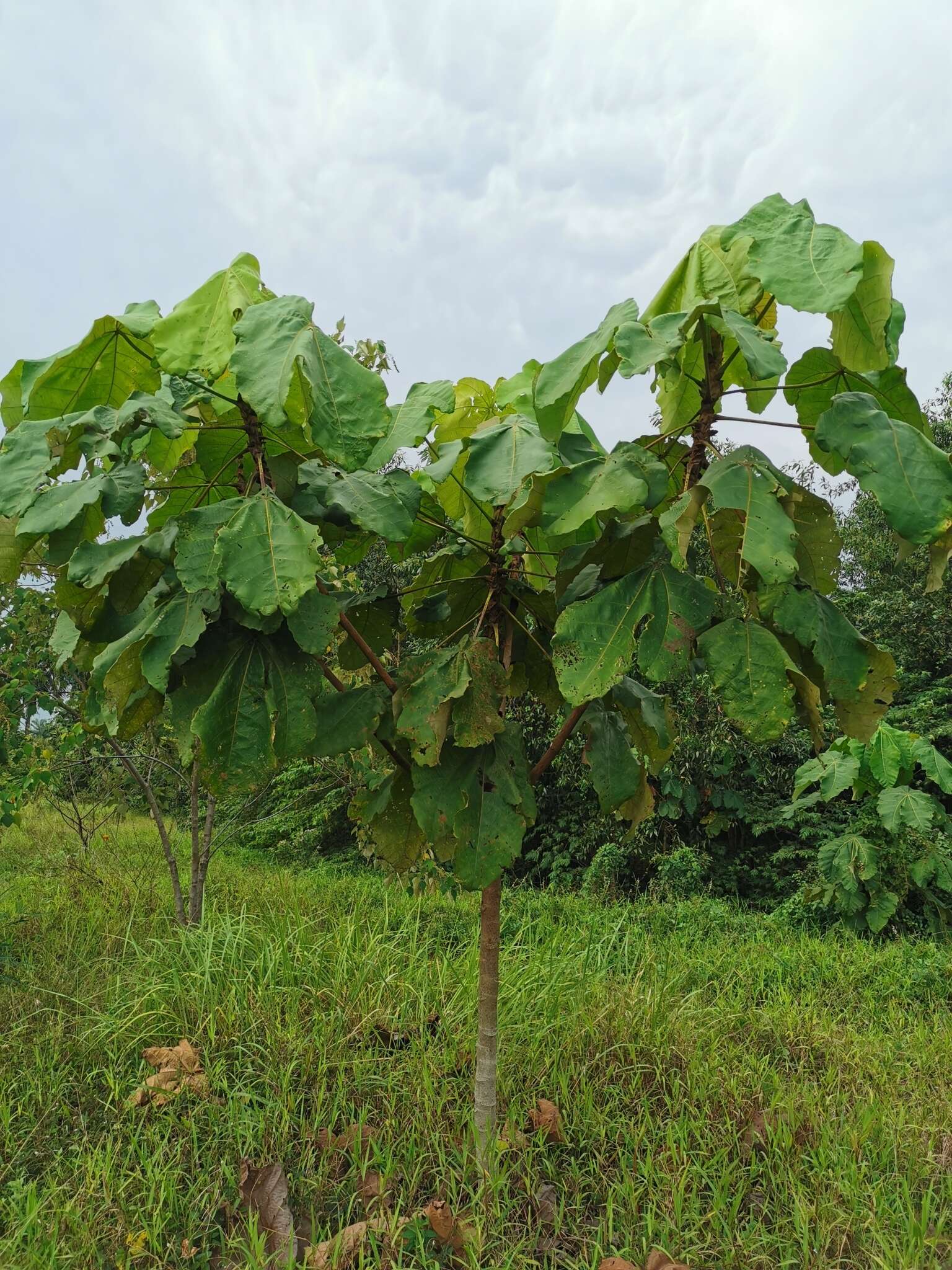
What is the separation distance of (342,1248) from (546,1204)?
1.64ft

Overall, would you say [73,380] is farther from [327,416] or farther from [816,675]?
[816,675]

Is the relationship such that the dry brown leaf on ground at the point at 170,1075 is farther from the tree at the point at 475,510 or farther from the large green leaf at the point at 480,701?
the large green leaf at the point at 480,701

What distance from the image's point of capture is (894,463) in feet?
4.24

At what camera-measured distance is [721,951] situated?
425 centimetres

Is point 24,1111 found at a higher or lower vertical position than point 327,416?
lower

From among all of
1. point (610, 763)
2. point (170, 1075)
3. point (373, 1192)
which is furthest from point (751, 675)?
point (170, 1075)

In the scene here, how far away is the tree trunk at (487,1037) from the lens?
6.34 ft

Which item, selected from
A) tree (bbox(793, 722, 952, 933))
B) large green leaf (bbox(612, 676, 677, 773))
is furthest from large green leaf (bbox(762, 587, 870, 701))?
tree (bbox(793, 722, 952, 933))

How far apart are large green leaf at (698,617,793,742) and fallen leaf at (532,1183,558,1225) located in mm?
1398

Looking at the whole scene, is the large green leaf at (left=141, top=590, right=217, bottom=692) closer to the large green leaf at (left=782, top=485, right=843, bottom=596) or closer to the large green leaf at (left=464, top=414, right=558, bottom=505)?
the large green leaf at (left=464, top=414, right=558, bottom=505)

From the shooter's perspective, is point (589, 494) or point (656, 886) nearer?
point (589, 494)

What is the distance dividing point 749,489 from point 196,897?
3346 millimetres

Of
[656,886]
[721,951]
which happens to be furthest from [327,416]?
[656,886]

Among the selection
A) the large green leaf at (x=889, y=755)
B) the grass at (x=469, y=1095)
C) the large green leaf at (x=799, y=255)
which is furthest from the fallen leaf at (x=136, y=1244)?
the large green leaf at (x=889, y=755)
